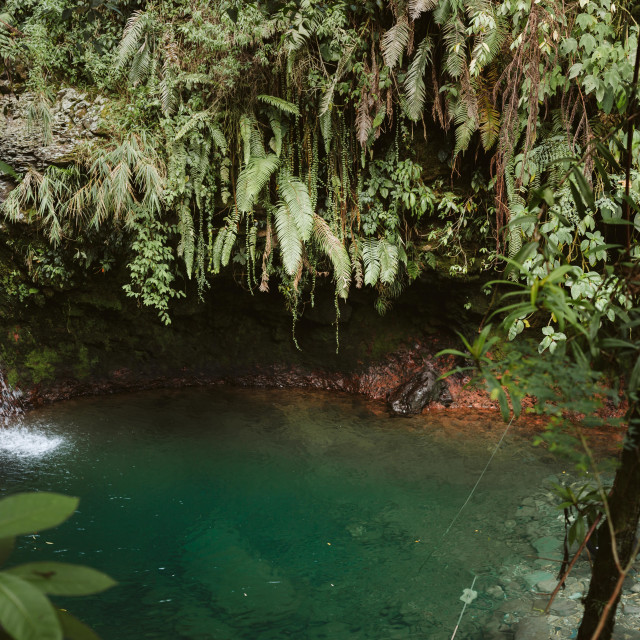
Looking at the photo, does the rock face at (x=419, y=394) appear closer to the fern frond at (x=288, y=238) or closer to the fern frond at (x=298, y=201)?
the fern frond at (x=288, y=238)

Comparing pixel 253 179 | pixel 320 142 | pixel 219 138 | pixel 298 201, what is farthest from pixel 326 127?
pixel 219 138

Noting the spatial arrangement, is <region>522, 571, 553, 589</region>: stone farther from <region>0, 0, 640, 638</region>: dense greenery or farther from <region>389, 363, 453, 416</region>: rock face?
<region>389, 363, 453, 416</region>: rock face

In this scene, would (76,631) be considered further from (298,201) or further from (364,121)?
(364,121)

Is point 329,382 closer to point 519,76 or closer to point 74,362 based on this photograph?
point 74,362

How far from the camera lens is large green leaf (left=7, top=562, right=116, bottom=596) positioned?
0.60m

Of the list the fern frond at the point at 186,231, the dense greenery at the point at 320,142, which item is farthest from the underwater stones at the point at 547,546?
the fern frond at the point at 186,231

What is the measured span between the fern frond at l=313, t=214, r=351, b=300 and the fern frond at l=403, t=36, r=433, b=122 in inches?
50.7

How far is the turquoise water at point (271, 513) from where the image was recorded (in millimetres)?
2816

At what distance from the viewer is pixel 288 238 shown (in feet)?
15.5

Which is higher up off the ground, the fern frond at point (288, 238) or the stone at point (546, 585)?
the fern frond at point (288, 238)

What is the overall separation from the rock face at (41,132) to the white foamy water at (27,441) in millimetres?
2446

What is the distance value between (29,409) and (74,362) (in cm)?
74

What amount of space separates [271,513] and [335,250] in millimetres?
2462

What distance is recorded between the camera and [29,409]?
18.7ft
